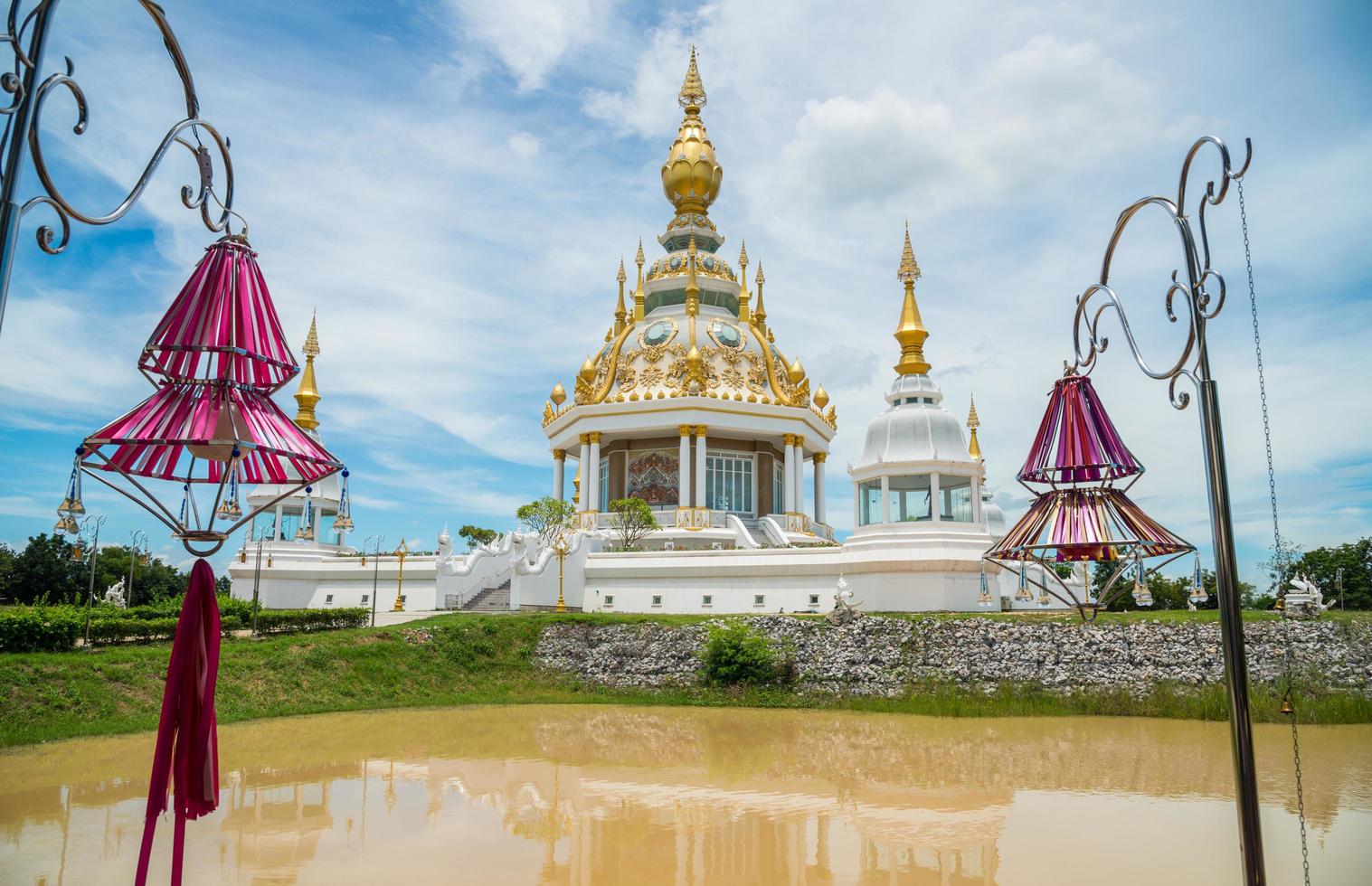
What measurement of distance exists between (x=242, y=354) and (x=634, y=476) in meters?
32.9

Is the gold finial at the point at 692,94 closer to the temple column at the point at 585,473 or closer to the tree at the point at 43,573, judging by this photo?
the temple column at the point at 585,473

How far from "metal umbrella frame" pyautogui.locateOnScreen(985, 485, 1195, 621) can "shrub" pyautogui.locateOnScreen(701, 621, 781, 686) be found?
34.9ft

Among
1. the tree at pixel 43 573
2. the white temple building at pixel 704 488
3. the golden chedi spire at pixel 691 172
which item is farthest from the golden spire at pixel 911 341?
the tree at pixel 43 573

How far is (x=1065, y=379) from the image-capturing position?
12008mm

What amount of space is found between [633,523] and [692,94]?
24.3 m

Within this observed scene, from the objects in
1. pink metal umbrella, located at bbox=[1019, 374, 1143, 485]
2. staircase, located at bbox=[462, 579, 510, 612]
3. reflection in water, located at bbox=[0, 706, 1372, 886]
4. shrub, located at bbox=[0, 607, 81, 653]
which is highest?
pink metal umbrella, located at bbox=[1019, 374, 1143, 485]

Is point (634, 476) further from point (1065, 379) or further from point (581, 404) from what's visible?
point (1065, 379)

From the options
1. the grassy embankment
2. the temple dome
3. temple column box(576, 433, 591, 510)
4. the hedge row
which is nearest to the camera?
the grassy embankment

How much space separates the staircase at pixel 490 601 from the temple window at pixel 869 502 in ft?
36.3

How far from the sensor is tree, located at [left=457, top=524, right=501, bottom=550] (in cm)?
3350

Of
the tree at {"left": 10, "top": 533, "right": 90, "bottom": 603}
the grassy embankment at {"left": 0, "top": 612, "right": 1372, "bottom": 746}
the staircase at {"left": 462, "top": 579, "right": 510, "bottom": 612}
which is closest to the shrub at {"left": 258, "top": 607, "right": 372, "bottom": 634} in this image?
the grassy embankment at {"left": 0, "top": 612, "right": 1372, "bottom": 746}

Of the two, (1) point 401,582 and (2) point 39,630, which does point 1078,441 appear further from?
(1) point 401,582

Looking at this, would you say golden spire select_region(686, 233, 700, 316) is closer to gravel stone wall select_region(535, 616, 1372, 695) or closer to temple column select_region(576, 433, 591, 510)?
temple column select_region(576, 433, 591, 510)

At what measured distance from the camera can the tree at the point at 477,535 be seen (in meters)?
33.5
